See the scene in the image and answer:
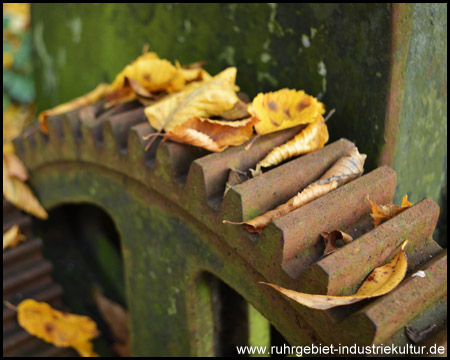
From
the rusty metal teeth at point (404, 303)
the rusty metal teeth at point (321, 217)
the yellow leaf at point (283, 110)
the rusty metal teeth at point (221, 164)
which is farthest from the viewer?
the yellow leaf at point (283, 110)

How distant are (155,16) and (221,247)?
0.99m

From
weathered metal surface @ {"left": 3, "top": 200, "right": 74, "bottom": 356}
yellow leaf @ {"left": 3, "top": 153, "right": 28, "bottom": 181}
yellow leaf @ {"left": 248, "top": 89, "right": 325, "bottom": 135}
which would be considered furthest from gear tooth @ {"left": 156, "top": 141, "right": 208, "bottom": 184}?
weathered metal surface @ {"left": 3, "top": 200, "right": 74, "bottom": 356}

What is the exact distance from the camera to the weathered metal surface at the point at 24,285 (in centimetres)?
210

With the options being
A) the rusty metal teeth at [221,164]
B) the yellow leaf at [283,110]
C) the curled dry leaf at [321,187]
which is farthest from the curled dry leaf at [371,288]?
the yellow leaf at [283,110]

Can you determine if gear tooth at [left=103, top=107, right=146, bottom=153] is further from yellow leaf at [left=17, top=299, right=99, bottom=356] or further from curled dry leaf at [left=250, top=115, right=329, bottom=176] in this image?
yellow leaf at [left=17, top=299, right=99, bottom=356]

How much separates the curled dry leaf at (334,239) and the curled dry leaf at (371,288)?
3.4 inches

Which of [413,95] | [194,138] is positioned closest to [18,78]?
[194,138]

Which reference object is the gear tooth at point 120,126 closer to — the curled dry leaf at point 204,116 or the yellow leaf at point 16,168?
the curled dry leaf at point 204,116

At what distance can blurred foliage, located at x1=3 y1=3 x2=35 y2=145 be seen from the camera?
9.99 ft

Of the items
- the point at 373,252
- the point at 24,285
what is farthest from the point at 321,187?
the point at 24,285

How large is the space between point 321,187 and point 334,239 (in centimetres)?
13

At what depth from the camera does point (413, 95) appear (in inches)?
51.4

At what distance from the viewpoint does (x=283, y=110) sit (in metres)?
1.36

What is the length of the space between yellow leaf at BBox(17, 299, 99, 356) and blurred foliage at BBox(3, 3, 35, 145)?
60.9 inches
